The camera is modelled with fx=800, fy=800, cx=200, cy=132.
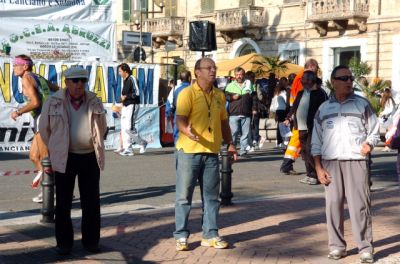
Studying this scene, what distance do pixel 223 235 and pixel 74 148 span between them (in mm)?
1888

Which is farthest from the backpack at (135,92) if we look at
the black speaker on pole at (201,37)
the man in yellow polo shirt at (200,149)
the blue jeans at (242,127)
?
the man in yellow polo shirt at (200,149)

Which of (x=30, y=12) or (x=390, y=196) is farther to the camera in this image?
(x=30, y=12)

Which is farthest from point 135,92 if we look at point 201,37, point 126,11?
point 126,11

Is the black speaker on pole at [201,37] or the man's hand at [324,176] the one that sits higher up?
the black speaker on pole at [201,37]

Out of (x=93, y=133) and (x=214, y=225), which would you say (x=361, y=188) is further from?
(x=93, y=133)

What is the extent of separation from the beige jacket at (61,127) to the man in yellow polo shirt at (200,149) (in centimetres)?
72

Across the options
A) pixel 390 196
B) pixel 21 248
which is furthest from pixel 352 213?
pixel 390 196

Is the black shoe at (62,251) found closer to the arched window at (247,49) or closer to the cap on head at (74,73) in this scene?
the cap on head at (74,73)

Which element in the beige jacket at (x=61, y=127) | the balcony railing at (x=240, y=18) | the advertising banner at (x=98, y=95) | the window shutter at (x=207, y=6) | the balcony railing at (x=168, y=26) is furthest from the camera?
the balcony railing at (x=168, y=26)

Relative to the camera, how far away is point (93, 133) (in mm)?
7188

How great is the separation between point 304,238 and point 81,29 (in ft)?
33.0

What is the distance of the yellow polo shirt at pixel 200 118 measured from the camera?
23.9ft

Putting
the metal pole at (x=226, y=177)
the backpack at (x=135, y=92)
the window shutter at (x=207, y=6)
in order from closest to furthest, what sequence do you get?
1. the metal pole at (x=226, y=177)
2. the backpack at (x=135, y=92)
3. the window shutter at (x=207, y=6)

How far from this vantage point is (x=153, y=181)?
1258cm
